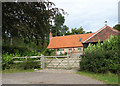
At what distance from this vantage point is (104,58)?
9.08 metres

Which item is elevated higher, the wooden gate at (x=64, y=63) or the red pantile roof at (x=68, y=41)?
the red pantile roof at (x=68, y=41)

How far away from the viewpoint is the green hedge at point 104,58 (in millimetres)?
8734

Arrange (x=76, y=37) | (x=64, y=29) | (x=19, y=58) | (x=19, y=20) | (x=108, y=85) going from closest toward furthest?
(x=108, y=85)
(x=19, y=20)
(x=19, y=58)
(x=76, y=37)
(x=64, y=29)

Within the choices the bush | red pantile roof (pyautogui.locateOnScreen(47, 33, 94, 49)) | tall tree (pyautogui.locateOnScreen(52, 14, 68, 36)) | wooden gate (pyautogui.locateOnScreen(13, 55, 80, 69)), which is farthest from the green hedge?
tall tree (pyautogui.locateOnScreen(52, 14, 68, 36))

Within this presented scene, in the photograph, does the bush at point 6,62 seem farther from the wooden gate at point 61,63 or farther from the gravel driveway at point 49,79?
the gravel driveway at point 49,79

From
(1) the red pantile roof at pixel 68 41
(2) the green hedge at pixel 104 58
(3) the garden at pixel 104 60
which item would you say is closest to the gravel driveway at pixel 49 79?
(3) the garden at pixel 104 60

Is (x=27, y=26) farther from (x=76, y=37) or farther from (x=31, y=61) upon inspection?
(x=76, y=37)

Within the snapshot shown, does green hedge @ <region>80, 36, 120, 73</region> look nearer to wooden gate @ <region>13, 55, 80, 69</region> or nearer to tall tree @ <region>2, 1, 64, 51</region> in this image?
wooden gate @ <region>13, 55, 80, 69</region>

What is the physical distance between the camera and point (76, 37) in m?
40.3

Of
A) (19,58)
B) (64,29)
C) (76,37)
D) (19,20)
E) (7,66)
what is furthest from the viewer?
(64,29)

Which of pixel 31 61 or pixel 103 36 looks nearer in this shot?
pixel 31 61

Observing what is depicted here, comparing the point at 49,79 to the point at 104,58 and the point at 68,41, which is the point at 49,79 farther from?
the point at 68,41

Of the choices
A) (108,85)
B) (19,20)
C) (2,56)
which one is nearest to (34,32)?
(19,20)

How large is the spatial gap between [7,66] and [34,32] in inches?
161
